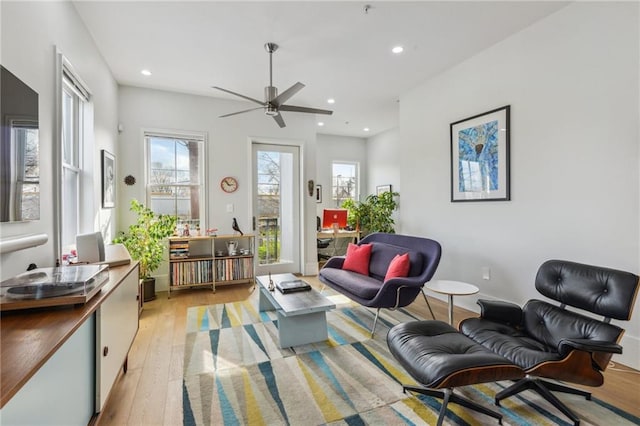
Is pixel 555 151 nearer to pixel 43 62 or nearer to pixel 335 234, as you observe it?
pixel 335 234

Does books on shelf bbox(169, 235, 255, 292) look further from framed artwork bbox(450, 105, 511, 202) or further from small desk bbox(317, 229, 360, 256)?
framed artwork bbox(450, 105, 511, 202)

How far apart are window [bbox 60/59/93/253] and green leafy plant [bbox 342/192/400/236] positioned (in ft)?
13.7

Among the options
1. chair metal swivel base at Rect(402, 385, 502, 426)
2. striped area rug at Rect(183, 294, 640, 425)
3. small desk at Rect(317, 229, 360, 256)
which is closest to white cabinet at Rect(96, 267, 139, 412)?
striped area rug at Rect(183, 294, 640, 425)

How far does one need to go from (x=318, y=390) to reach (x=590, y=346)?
1534mm

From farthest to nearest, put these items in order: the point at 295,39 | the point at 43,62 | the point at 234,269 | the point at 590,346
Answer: the point at 234,269
the point at 295,39
the point at 43,62
the point at 590,346

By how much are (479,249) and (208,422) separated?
3048 millimetres

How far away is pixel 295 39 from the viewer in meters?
2.98

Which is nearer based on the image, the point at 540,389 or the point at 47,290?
the point at 47,290

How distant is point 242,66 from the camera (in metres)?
3.52

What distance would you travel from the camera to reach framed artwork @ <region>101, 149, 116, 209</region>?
324cm

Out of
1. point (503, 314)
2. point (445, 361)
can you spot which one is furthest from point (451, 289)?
point (445, 361)

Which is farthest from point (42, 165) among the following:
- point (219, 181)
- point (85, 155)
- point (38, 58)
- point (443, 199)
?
point (443, 199)

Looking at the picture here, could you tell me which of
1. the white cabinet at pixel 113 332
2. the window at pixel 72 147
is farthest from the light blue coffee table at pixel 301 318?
the window at pixel 72 147

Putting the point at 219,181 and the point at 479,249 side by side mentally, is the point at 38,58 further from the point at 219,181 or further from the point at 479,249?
the point at 479,249
